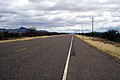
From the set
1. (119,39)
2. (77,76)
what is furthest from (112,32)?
(77,76)

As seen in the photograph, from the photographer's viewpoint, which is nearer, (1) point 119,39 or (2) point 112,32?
(1) point 119,39

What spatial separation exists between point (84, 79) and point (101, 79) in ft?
1.99

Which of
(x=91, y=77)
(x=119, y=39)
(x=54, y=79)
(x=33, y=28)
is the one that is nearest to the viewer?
(x=54, y=79)

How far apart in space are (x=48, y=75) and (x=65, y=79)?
91 centimetres

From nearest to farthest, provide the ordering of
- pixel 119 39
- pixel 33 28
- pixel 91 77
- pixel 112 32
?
pixel 91 77 < pixel 119 39 < pixel 112 32 < pixel 33 28

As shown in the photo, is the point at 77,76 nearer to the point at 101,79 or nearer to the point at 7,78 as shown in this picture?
the point at 101,79

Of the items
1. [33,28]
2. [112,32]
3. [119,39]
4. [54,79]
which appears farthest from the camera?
[33,28]

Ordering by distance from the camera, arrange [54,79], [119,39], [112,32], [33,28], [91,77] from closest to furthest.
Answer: [54,79] < [91,77] < [119,39] < [112,32] < [33,28]

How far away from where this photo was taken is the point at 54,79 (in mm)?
7801

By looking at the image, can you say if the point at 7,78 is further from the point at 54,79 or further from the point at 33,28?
the point at 33,28

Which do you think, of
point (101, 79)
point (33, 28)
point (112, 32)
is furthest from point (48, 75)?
point (33, 28)

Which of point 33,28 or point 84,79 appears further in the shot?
point 33,28

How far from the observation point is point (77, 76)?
8.52 meters

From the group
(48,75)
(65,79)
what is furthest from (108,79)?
(48,75)
